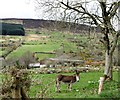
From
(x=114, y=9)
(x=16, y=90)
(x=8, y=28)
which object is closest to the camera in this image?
(x=16, y=90)

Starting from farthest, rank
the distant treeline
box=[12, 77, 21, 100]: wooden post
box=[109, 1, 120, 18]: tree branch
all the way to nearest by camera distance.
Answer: the distant treeline
box=[109, 1, 120, 18]: tree branch
box=[12, 77, 21, 100]: wooden post

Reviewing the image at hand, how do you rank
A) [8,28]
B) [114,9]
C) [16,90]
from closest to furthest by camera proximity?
[16,90], [114,9], [8,28]

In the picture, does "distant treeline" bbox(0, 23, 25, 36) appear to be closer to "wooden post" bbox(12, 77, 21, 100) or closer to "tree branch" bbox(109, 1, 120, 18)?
"tree branch" bbox(109, 1, 120, 18)

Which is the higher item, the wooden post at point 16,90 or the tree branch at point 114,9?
the tree branch at point 114,9

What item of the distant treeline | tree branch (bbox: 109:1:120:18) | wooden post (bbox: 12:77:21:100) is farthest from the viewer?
the distant treeline

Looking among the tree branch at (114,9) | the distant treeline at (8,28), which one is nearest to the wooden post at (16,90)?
the tree branch at (114,9)

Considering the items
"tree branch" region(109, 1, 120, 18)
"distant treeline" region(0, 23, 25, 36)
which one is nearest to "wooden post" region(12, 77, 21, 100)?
"tree branch" region(109, 1, 120, 18)

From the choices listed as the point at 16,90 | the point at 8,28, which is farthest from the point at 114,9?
the point at 8,28

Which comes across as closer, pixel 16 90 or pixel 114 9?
pixel 16 90

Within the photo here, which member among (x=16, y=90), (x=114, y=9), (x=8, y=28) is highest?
(x=114, y=9)

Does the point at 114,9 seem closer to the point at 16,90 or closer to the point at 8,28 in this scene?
the point at 16,90

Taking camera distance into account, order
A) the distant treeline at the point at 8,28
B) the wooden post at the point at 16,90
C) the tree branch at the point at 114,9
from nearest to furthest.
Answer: the wooden post at the point at 16,90
the tree branch at the point at 114,9
the distant treeline at the point at 8,28

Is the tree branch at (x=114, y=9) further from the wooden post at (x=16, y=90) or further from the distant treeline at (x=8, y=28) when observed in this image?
the distant treeline at (x=8, y=28)

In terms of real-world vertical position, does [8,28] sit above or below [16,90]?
below
